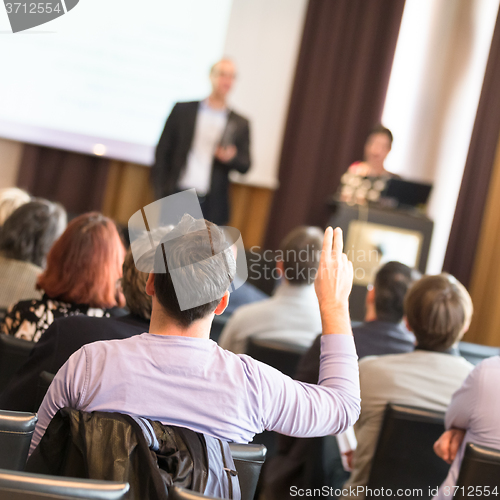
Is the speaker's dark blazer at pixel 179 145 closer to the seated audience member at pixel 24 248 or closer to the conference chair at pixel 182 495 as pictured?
the seated audience member at pixel 24 248

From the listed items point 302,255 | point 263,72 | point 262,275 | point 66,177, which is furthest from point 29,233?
point 263,72

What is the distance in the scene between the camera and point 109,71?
16.4 feet

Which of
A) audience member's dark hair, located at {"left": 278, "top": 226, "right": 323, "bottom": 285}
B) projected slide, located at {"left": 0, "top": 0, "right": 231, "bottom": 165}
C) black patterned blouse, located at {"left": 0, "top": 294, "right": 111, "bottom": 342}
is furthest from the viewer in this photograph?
projected slide, located at {"left": 0, "top": 0, "right": 231, "bottom": 165}

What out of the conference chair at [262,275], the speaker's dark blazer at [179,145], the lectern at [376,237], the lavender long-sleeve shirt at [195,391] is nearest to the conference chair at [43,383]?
the lavender long-sleeve shirt at [195,391]

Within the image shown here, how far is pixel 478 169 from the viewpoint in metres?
5.45

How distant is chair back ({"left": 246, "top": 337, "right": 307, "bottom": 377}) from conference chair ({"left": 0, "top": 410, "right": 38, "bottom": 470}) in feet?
3.31

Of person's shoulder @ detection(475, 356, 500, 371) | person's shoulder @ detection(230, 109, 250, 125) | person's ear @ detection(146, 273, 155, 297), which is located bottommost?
person's shoulder @ detection(475, 356, 500, 371)

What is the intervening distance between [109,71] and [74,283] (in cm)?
372

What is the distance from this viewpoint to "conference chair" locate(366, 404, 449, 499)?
1.54 m

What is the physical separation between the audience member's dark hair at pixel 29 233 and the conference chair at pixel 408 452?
1.36 m

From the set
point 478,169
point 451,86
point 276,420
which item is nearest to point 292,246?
point 276,420

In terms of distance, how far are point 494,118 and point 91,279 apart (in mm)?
4690

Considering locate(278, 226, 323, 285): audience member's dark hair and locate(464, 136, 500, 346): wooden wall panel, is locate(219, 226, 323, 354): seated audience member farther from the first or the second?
locate(464, 136, 500, 346): wooden wall panel

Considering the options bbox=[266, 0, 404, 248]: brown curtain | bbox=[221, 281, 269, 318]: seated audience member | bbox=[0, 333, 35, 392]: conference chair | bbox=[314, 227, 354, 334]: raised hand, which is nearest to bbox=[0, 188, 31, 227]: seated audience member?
bbox=[221, 281, 269, 318]: seated audience member
